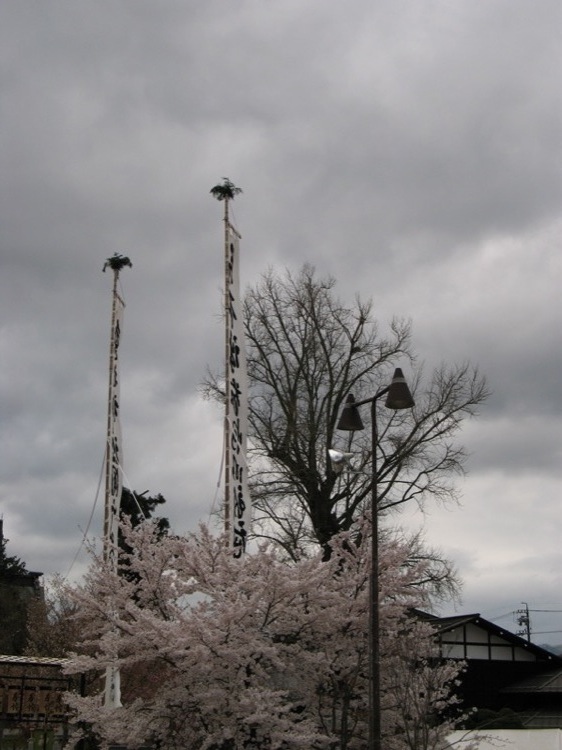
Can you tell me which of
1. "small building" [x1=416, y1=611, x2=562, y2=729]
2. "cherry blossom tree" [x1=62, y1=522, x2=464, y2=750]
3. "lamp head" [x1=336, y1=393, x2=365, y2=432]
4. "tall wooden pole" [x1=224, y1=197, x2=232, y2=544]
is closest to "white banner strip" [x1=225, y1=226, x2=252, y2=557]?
"tall wooden pole" [x1=224, y1=197, x2=232, y2=544]

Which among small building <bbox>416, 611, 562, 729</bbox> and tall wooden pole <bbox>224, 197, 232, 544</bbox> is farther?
small building <bbox>416, 611, 562, 729</bbox>

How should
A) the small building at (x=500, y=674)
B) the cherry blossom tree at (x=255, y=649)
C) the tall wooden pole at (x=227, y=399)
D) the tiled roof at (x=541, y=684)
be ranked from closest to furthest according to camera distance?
the cherry blossom tree at (x=255, y=649) < the tall wooden pole at (x=227, y=399) < the tiled roof at (x=541, y=684) < the small building at (x=500, y=674)

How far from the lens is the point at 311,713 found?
59.5ft

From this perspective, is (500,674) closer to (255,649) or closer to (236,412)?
(236,412)

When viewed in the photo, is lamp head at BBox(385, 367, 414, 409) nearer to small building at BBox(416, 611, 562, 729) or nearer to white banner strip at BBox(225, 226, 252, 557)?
white banner strip at BBox(225, 226, 252, 557)

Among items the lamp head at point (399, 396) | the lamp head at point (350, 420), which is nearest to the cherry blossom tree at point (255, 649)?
the lamp head at point (350, 420)

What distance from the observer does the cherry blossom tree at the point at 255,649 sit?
644 inches

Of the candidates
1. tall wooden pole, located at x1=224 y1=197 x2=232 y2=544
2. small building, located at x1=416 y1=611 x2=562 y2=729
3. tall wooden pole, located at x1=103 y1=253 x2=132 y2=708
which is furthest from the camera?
small building, located at x1=416 y1=611 x2=562 y2=729

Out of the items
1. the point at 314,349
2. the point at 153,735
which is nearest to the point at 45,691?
the point at 153,735

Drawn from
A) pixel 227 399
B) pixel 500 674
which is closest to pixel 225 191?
pixel 227 399

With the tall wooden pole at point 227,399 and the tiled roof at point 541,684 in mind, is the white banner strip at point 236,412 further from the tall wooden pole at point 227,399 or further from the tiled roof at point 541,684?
the tiled roof at point 541,684

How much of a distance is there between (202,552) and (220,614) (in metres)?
1.72

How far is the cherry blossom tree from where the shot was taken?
1636 cm

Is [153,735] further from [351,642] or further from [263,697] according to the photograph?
[351,642]
